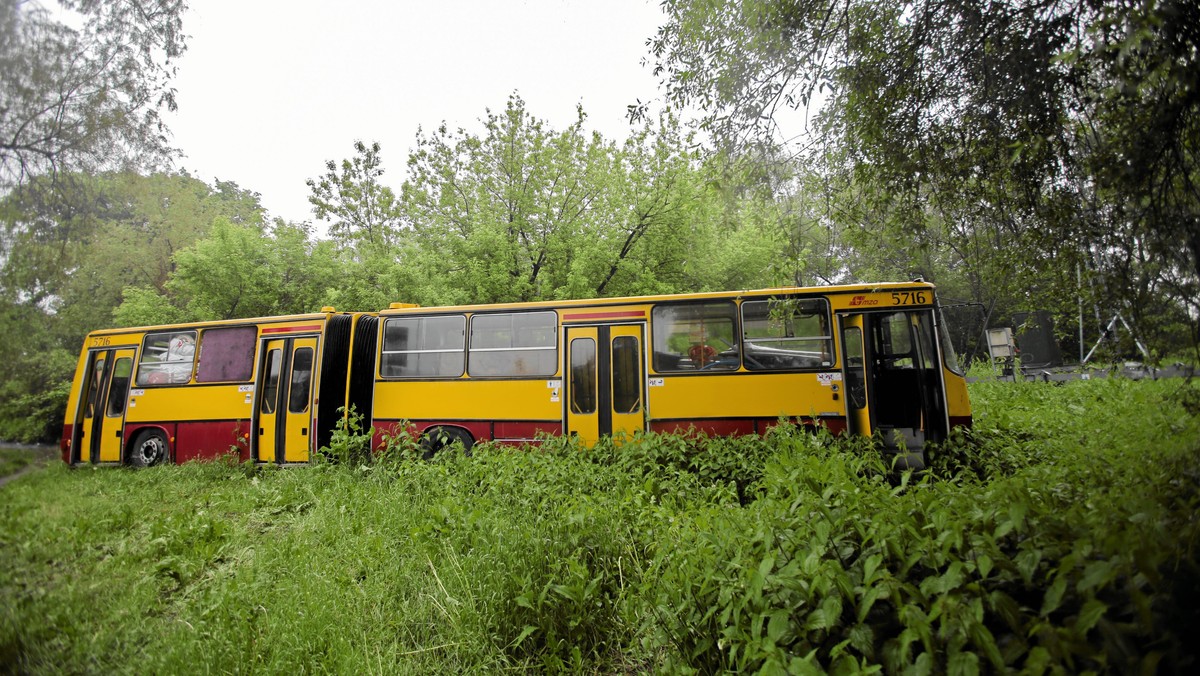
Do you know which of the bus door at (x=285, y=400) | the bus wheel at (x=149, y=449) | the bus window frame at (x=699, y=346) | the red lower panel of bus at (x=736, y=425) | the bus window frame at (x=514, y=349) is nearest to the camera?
the red lower panel of bus at (x=736, y=425)

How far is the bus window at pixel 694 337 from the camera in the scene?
7875 mm

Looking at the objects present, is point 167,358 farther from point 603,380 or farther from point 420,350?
point 603,380

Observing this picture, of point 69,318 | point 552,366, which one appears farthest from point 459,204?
point 69,318

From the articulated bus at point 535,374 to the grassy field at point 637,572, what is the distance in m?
2.28

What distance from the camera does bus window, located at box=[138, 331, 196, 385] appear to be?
9.14 metres

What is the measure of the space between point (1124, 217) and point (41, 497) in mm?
5260

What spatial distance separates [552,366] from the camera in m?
8.54

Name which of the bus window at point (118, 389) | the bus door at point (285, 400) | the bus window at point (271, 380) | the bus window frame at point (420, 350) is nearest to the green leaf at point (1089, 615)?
the bus window frame at point (420, 350)

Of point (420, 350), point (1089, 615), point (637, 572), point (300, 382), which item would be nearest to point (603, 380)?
point (420, 350)

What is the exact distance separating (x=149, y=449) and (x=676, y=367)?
31.1 ft

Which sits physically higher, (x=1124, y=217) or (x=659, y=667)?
(x=1124, y=217)

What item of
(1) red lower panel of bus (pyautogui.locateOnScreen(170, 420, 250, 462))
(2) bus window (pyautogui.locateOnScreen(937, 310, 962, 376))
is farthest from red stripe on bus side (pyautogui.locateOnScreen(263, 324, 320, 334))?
(2) bus window (pyautogui.locateOnScreen(937, 310, 962, 376))

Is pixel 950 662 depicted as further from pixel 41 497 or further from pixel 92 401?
pixel 92 401

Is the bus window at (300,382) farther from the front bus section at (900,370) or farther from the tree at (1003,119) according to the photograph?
the front bus section at (900,370)
